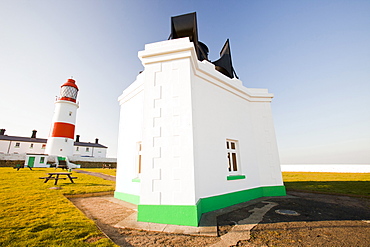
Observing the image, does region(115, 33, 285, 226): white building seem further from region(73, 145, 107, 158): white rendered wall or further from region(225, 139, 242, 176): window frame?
region(73, 145, 107, 158): white rendered wall

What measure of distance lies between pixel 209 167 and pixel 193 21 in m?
6.57

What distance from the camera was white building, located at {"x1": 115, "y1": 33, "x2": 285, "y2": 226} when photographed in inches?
157

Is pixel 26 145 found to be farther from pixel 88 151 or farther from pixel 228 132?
pixel 228 132

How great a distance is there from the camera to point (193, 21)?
7.38 meters

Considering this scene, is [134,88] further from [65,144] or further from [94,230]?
[65,144]

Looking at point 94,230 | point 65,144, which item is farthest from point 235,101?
point 65,144

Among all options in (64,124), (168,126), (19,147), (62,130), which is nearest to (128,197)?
(168,126)

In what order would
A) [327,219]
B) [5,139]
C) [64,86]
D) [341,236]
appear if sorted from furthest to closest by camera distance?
[5,139] < [64,86] < [327,219] < [341,236]

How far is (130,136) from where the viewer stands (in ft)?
21.6

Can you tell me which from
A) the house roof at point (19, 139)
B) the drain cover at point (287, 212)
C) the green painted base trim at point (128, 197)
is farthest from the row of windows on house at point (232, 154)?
the house roof at point (19, 139)

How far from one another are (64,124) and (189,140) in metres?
34.0

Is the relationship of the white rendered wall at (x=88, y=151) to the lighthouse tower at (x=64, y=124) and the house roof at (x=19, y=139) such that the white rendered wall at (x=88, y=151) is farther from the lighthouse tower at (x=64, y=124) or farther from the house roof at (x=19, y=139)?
the lighthouse tower at (x=64, y=124)

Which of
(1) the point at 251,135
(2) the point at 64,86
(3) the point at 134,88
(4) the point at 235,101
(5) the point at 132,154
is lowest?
(5) the point at 132,154

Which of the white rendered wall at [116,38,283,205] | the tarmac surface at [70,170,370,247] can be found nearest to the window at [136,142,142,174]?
the white rendered wall at [116,38,283,205]
